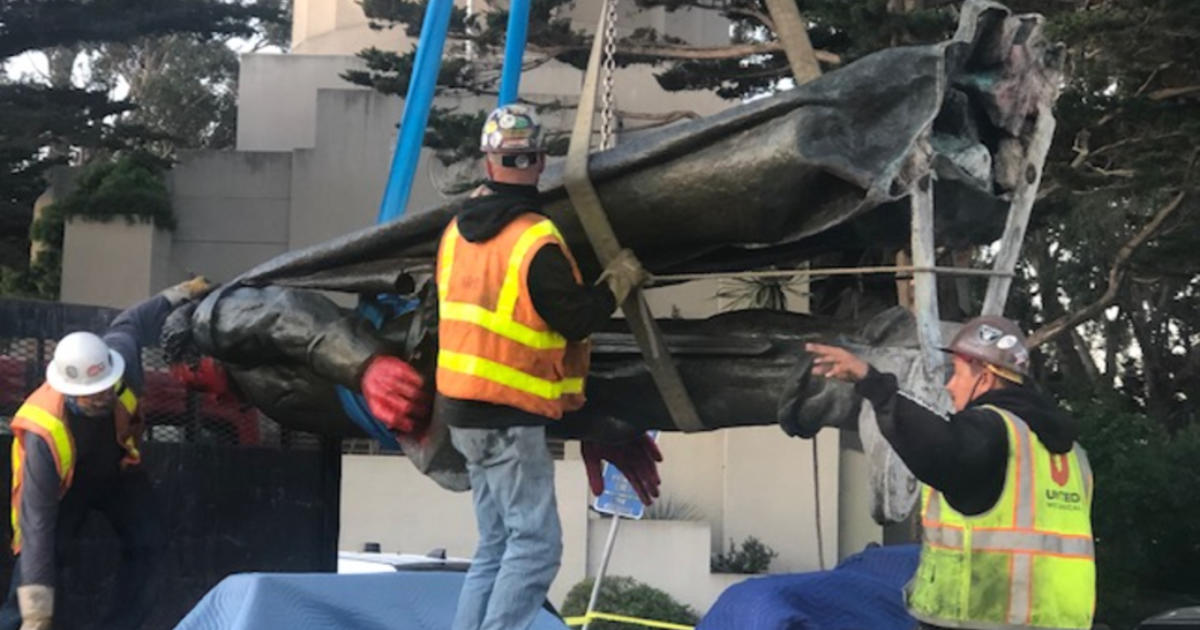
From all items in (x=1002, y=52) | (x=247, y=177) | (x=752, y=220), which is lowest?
(x=752, y=220)

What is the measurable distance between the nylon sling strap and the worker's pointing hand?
0.68 m

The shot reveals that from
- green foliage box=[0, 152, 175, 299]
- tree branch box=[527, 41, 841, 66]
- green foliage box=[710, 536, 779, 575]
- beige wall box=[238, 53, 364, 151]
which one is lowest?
green foliage box=[710, 536, 779, 575]

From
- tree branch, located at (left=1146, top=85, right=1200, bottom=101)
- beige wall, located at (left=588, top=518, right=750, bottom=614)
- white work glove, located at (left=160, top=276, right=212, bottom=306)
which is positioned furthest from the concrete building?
white work glove, located at (left=160, top=276, right=212, bottom=306)

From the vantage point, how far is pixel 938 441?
15.1 ft

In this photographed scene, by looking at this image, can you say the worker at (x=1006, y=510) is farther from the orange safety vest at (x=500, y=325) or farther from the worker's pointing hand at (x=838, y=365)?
the orange safety vest at (x=500, y=325)

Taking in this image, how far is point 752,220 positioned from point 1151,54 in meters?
11.9

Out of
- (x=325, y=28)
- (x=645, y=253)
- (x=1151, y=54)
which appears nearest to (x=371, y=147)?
(x=325, y=28)

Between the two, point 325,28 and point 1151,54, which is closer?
point 1151,54

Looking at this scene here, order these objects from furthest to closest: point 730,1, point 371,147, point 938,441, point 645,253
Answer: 1. point 371,147
2. point 730,1
3. point 645,253
4. point 938,441

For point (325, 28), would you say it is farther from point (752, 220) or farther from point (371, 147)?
point (752, 220)

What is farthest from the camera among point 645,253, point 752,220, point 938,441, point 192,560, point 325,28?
point 325,28

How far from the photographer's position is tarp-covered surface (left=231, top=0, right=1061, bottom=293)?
4.91 meters

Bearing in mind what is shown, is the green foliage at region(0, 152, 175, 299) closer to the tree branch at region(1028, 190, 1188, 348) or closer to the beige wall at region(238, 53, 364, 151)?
the beige wall at region(238, 53, 364, 151)

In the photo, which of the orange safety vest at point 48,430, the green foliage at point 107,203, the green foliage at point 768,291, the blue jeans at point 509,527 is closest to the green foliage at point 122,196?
the green foliage at point 107,203
